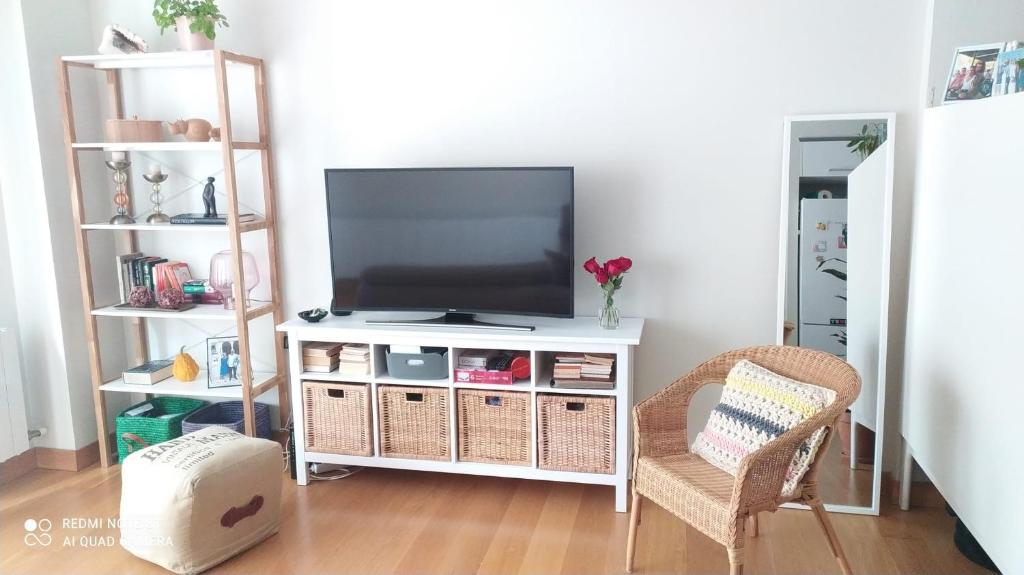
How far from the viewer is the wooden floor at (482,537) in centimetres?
274

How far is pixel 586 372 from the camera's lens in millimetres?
3137

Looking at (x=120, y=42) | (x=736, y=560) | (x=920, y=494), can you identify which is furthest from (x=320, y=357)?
(x=920, y=494)

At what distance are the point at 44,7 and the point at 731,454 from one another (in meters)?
3.42

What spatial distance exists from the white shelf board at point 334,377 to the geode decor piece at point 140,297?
2.95 ft

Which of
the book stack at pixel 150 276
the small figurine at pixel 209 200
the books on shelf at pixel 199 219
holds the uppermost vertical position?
the small figurine at pixel 209 200

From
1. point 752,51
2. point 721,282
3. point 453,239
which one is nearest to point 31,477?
point 453,239

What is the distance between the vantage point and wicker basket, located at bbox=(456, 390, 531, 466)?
322cm

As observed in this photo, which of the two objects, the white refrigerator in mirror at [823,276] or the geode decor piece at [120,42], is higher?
the geode decor piece at [120,42]

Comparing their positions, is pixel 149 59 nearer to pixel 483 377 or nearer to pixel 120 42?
pixel 120 42

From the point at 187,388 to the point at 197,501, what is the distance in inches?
43.1

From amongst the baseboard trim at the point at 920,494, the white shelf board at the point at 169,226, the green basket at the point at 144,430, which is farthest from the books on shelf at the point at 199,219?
the baseboard trim at the point at 920,494

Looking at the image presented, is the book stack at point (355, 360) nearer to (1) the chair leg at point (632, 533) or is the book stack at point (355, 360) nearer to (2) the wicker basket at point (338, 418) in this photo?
(2) the wicker basket at point (338, 418)

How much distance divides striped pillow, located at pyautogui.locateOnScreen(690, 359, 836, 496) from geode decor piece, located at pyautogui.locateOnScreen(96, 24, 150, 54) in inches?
113

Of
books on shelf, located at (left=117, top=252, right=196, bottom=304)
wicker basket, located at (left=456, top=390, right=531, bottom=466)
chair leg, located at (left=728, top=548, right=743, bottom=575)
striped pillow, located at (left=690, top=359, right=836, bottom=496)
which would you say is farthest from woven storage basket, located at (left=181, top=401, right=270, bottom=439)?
chair leg, located at (left=728, top=548, right=743, bottom=575)
